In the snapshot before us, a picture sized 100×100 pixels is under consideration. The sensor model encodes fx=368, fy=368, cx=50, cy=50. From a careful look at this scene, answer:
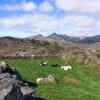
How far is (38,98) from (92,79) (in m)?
13.8

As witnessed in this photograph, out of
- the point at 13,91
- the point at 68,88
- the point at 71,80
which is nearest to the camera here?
the point at 13,91

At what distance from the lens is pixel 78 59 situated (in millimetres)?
57750

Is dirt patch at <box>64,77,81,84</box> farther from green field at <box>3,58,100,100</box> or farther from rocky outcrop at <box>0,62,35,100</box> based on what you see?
rocky outcrop at <box>0,62,35,100</box>

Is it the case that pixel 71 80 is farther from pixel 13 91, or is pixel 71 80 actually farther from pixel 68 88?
pixel 13 91

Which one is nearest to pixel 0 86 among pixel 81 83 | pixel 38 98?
pixel 38 98

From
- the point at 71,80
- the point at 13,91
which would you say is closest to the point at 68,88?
the point at 71,80

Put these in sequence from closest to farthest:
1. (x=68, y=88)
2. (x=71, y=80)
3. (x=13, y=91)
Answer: (x=13, y=91), (x=68, y=88), (x=71, y=80)

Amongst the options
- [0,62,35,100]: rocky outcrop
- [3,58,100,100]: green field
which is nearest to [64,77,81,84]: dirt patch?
[3,58,100,100]: green field

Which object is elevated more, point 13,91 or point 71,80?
point 13,91

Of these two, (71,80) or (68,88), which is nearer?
(68,88)

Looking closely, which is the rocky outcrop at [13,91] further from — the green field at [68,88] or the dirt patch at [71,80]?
the dirt patch at [71,80]

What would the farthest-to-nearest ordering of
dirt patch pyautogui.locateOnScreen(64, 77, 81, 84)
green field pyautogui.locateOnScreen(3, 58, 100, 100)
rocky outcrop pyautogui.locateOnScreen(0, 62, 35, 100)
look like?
dirt patch pyautogui.locateOnScreen(64, 77, 81, 84) < green field pyautogui.locateOnScreen(3, 58, 100, 100) < rocky outcrop pyautogui.locateOnScreen(0, 62, 35, 100)

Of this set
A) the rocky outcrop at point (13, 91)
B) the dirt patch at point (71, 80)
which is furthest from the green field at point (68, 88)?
the rocky outcrop at point (13, 91)

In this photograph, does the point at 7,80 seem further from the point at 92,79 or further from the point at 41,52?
the point at 41,52
